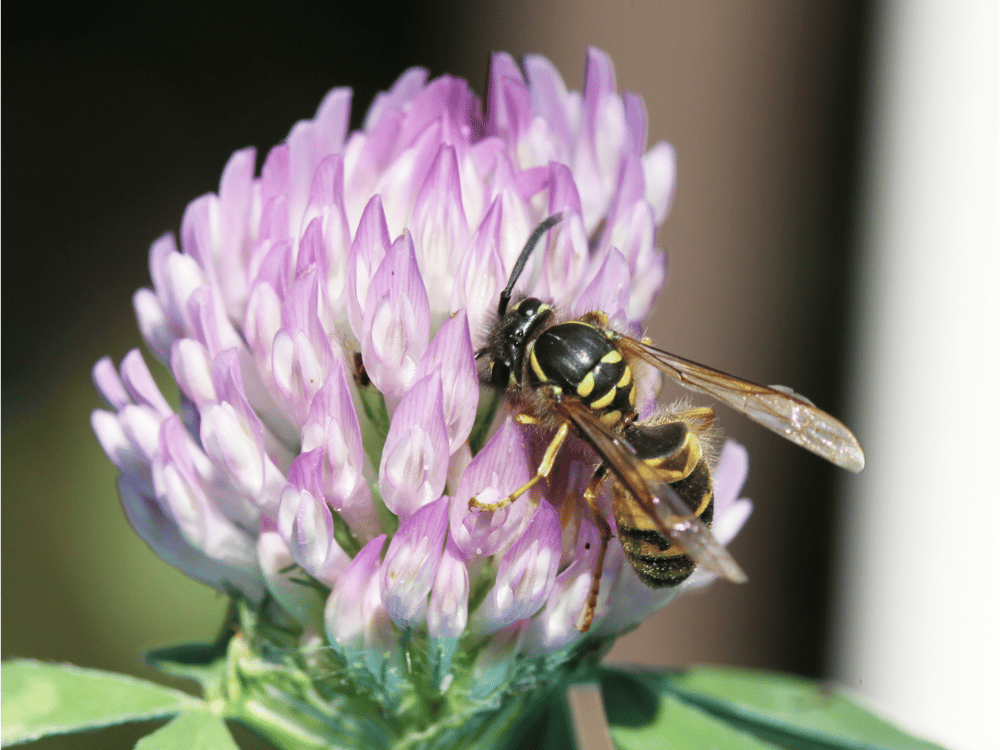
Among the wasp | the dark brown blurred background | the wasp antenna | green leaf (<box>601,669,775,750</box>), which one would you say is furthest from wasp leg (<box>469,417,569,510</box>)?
the dark brown blurred background

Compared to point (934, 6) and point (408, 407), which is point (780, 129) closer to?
point (934, 6)

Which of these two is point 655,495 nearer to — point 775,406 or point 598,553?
point 598,553

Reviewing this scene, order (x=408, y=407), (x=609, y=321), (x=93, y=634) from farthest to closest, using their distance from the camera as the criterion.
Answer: (x=93, y=634) < (x=609, y=321) < (x=408, y=407)

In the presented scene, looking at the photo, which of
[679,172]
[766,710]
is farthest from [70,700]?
[679,172]

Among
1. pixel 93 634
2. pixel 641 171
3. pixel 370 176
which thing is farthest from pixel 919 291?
pixel 93 634

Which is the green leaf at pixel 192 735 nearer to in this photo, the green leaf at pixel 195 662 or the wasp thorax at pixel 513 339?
the green leaf at pixel 195 662

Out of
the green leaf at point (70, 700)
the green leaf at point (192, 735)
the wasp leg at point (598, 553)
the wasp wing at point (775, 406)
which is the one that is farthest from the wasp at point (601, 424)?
the green leaf at point (70, 700)
